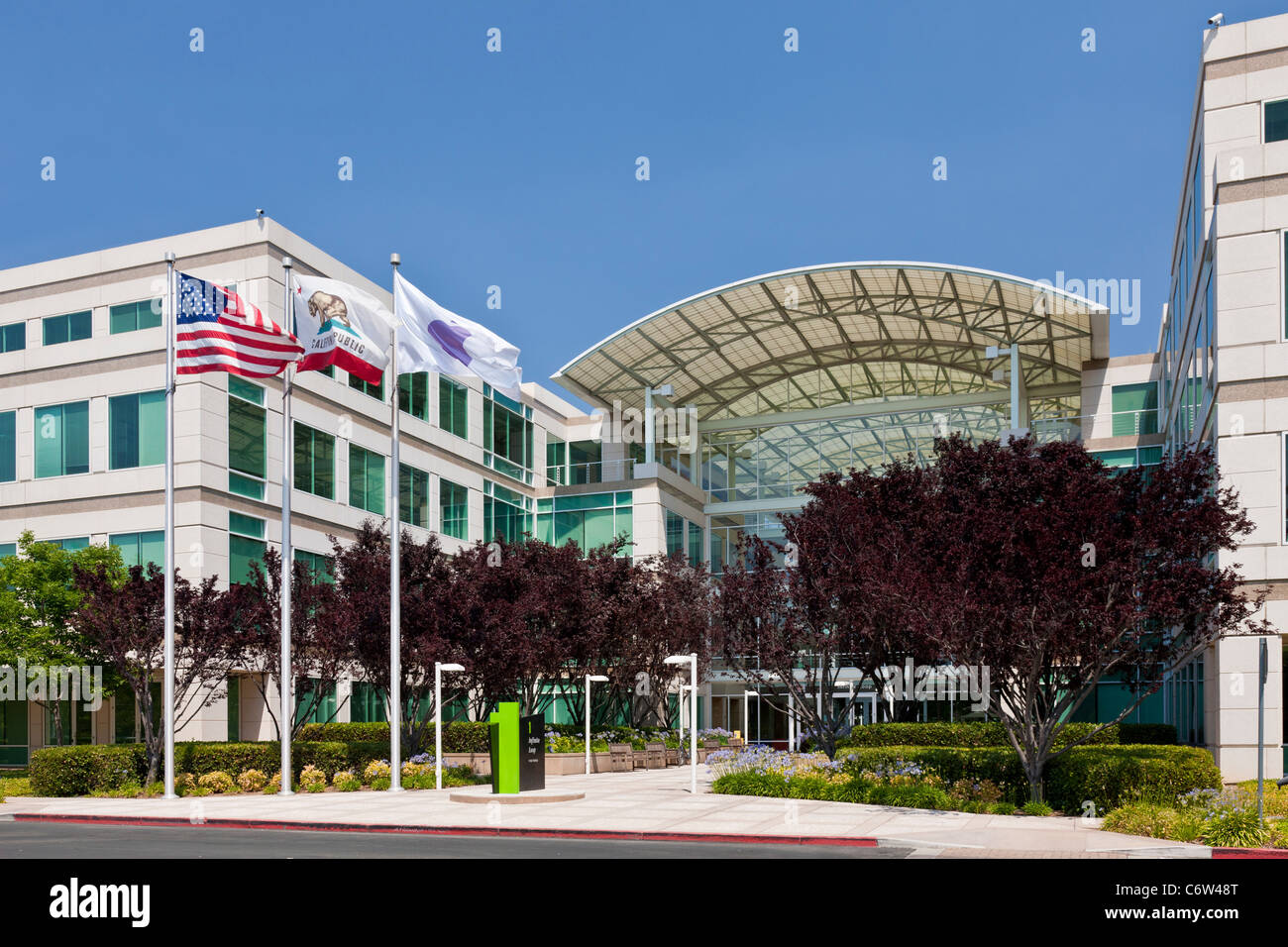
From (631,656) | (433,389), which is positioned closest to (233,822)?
(631,656)

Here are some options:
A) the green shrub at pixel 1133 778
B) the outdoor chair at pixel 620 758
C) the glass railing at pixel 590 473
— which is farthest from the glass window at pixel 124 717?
the green shrub at pixel 1133 778

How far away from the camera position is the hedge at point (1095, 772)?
69.1ft

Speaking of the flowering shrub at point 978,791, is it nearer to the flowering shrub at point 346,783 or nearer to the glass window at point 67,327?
the flowering shrub at point 346,783

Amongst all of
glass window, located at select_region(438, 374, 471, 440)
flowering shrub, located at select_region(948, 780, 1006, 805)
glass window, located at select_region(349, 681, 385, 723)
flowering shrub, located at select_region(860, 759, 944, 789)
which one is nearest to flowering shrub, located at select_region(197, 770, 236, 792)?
glass window, located at select_region(349, 681, 385, 723)

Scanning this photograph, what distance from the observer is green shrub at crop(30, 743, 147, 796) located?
94.9 ft

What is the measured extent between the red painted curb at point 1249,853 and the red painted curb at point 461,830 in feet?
14.0

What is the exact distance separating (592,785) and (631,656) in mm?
8334

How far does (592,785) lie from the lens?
101 ft

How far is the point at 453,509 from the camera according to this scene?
49.4m

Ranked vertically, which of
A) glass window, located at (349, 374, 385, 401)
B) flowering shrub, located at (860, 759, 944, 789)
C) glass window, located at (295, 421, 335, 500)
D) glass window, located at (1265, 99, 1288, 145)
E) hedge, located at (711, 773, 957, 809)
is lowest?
hedge, located at (711, 773, 957, 809)

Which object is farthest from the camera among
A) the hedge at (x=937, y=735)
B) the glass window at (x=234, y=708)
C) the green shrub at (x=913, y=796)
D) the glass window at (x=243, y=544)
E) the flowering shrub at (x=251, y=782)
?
the glass window at (x=234, y=708)

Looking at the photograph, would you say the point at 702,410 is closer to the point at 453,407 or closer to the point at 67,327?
the point at 453,407

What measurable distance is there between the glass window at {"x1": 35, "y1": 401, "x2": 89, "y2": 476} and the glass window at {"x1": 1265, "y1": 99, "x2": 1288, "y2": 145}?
3127 cm

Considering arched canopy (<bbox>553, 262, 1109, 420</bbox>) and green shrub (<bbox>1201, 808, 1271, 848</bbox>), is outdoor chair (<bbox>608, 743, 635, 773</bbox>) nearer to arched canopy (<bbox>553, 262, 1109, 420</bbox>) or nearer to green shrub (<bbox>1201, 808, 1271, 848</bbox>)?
arched canopy (<bbox>553, 262, 1109, 420</bbox>)
